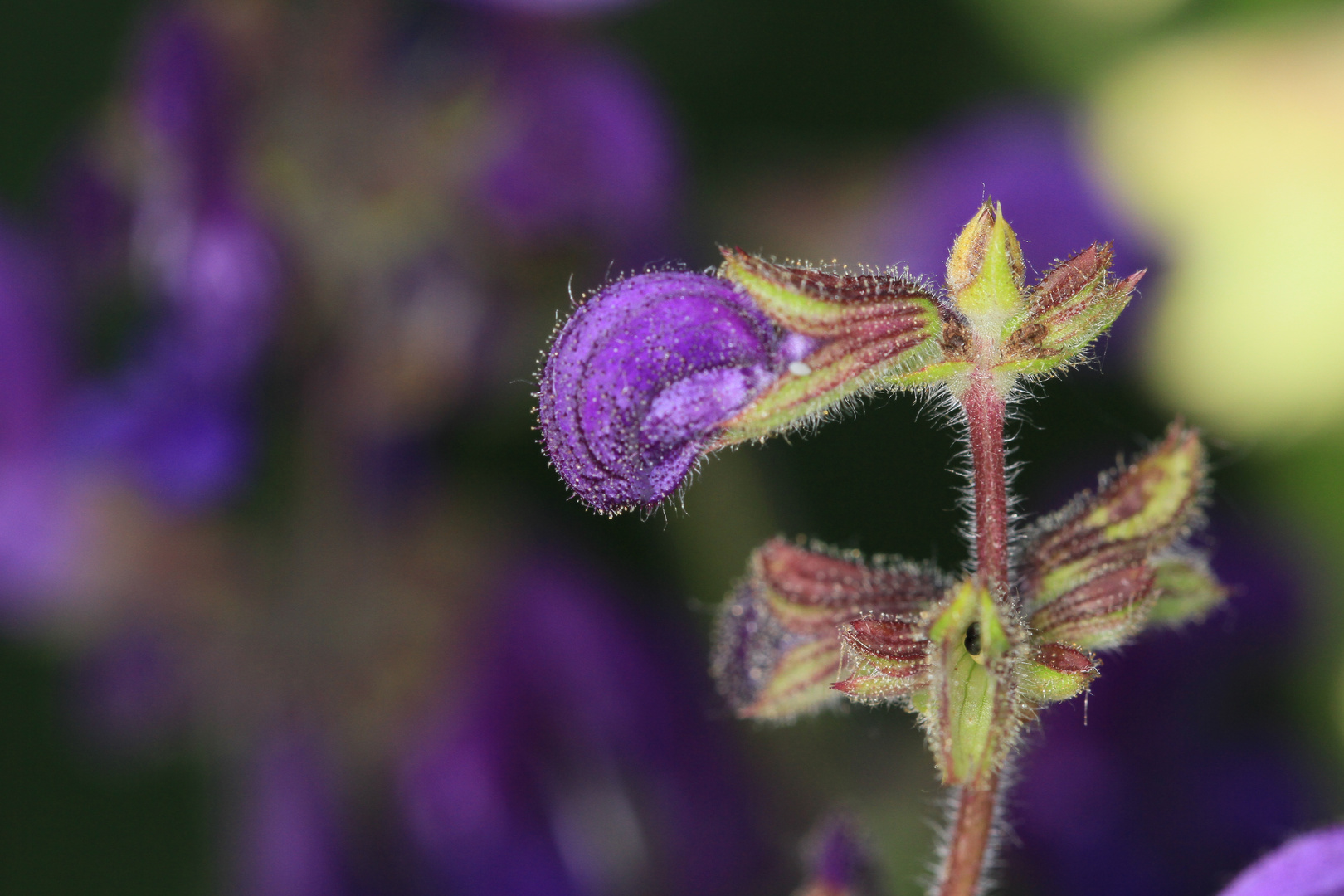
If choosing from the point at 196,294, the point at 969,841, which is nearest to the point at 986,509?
the point at 969,841

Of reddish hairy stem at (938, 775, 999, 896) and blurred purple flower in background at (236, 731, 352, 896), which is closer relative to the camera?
reddish hairy stem at (938, 775, 999, 896)

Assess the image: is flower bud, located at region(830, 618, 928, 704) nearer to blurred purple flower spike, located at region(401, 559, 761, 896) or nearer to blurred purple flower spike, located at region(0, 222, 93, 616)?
blurred purple flower spike, located at region(401, 559, 761, 896)

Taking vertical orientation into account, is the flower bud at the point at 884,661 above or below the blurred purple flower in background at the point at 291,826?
below

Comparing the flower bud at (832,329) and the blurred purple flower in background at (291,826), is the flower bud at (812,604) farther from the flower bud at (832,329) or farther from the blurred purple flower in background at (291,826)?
the blurred purple flower in background at (291,826)

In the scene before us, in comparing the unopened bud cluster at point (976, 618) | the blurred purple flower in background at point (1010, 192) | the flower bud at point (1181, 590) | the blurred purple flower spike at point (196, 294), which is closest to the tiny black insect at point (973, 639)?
Answer: the unopened bud cluster at point (976, 618)

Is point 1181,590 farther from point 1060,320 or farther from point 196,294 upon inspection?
point 196,294

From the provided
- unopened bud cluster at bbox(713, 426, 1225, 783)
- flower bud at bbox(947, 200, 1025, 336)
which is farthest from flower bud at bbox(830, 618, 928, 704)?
flower bud at bbox(947, 200, 1025, 336)
